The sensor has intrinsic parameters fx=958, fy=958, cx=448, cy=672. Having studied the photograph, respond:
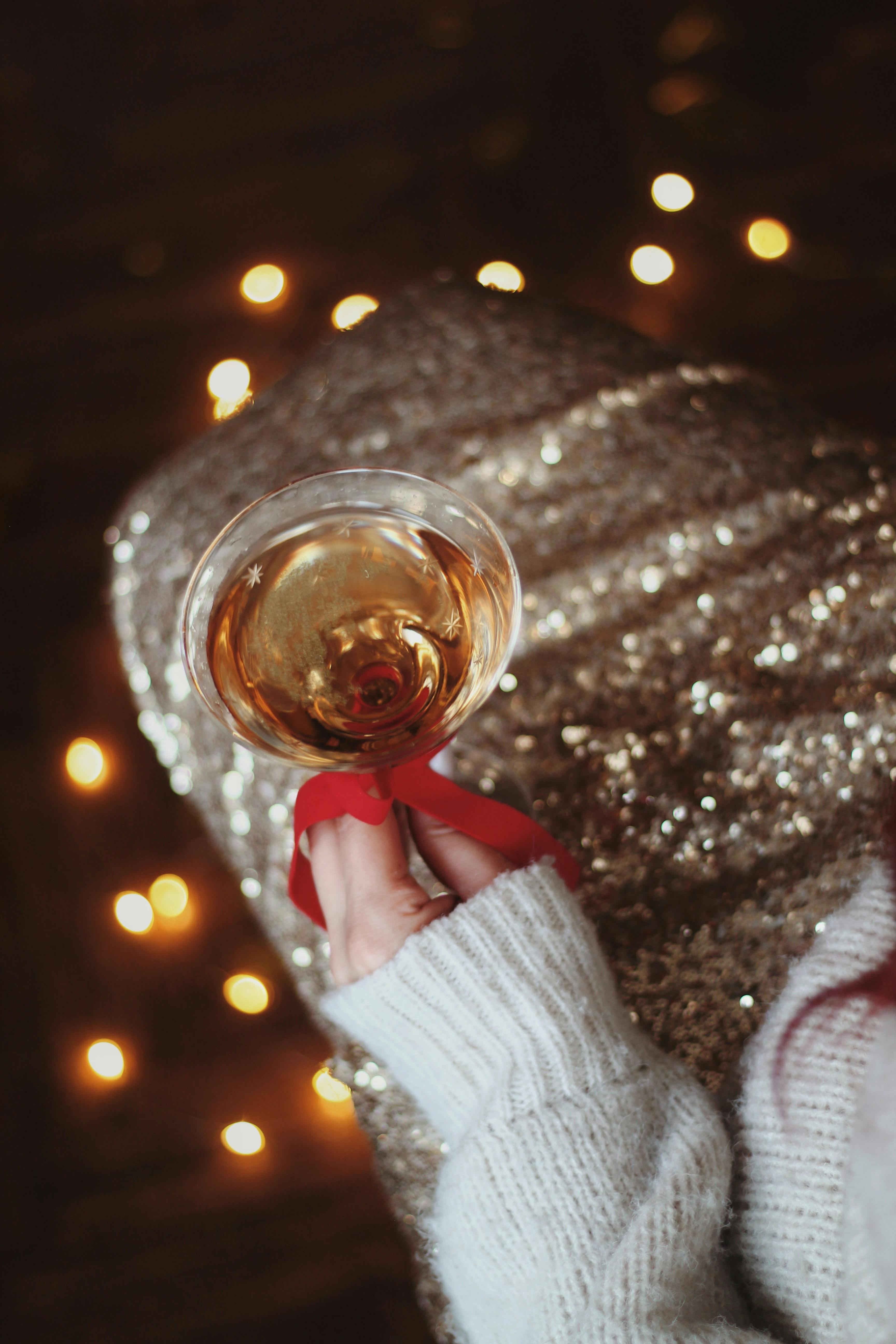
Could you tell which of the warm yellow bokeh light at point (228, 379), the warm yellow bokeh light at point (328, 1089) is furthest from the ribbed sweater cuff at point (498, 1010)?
the warm yellow bokeh light at point (228, 379)

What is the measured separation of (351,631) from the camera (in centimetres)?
63

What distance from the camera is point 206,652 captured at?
56 centimetres

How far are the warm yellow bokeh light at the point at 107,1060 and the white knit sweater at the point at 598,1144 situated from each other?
434mm

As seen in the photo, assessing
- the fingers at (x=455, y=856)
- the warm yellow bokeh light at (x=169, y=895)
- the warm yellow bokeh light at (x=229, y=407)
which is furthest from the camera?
the warm yellow bokeh light at (x=169, y=895)

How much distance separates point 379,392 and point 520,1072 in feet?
1.66

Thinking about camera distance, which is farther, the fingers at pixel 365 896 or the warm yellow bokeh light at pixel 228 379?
the warm yellow bokeh light at pixel 228 379

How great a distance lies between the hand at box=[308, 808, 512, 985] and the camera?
0.56 meters

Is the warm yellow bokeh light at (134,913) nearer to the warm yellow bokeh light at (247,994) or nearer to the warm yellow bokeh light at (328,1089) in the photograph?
the warm yellow bokeh light at (247,994)

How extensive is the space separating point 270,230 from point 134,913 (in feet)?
2.50

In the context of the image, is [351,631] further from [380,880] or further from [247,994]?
[247,994]

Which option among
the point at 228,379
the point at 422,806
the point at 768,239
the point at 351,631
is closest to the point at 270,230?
the point at 228,379

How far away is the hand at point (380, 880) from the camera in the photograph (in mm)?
558

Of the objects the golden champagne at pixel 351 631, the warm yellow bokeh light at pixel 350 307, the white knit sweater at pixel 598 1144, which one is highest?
the warm yellow bokeh light at pixel 350 307

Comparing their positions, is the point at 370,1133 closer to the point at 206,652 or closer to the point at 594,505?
the point at 206,652
